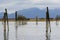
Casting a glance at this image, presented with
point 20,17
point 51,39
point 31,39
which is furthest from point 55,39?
point 20,17

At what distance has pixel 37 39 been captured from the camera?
41.2 metres

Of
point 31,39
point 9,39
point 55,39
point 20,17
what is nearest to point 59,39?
point 55,39

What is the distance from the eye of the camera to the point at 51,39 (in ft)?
133

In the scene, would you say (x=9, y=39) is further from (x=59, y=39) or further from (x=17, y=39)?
(x=59, y=39)

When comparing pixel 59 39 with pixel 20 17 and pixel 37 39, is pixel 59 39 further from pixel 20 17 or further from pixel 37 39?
pixel 20 17

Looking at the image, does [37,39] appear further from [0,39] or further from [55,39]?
[0,39]

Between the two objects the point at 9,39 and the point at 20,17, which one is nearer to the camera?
the point at 9,39

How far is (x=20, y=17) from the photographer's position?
86.9 meters

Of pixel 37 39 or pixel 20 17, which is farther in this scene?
pixel 20 17

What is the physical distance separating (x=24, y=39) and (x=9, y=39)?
7.24 ft

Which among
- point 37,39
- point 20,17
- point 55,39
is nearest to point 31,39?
point 37,39

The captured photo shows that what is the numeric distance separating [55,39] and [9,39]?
263 inches

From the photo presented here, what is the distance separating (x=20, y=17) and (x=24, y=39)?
4600 centimetres

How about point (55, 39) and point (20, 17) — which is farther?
point (20, 17)
